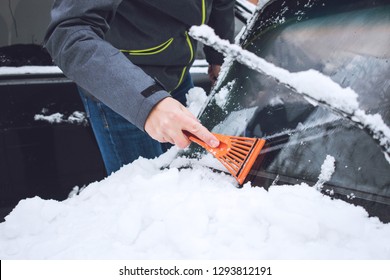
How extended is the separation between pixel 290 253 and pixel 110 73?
82 centimetres

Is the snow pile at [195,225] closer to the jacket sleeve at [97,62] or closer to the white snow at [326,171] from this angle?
the white snow at [326,171]

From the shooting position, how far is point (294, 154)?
137cm

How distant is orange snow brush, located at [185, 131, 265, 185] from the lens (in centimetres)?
139

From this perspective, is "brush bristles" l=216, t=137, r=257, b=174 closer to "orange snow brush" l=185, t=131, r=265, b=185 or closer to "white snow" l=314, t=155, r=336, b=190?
"orange snow brush" l=185, t=131, r=265, b=185

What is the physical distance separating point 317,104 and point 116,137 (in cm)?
107

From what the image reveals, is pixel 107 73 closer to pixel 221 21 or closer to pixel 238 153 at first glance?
pixel 238 153

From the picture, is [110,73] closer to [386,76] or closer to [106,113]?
[106,113]

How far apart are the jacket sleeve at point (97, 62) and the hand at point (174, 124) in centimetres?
3

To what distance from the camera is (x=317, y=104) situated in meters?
1.30

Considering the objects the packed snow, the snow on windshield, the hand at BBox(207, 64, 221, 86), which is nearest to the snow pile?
the packed snow

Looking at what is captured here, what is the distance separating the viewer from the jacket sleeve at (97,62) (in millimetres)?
1331

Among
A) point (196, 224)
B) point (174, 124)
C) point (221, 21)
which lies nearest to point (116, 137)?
point (174, 124)

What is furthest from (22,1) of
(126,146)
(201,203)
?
(201,203)

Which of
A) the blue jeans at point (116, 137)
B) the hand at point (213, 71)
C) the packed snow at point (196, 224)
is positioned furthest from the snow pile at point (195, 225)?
the hand at point (213, 71)
